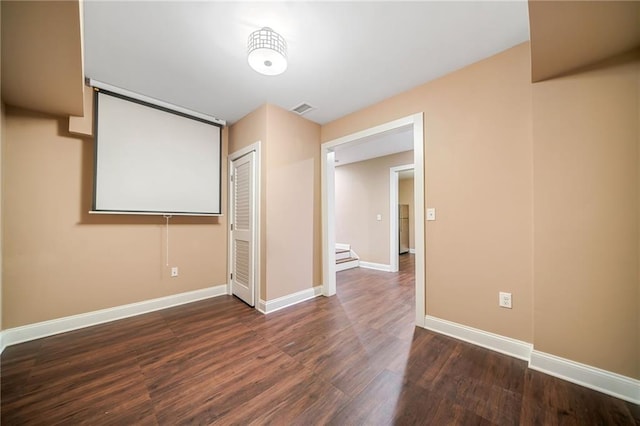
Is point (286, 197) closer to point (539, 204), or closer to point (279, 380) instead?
point (279, 380)

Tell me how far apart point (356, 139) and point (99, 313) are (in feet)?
11.7

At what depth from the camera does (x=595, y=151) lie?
148 centimetres

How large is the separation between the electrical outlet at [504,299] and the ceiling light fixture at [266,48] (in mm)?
2554

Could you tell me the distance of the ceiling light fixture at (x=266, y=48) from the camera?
1601mm

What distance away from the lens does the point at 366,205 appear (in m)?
5.29

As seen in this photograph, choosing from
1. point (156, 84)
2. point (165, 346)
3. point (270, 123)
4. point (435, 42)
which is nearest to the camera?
point (435, 42)

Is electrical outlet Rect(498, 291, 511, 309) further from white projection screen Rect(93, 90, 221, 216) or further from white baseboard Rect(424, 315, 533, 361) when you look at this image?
white projection screen Rect(93, 90, 221, 216)

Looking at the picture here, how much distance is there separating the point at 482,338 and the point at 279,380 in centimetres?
173

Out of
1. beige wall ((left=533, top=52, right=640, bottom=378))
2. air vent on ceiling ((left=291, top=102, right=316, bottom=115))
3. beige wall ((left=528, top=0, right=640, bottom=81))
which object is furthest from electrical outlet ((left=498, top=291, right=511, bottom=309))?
air vent on ceiling ((left=291, top=102, right=316, bottom=115))

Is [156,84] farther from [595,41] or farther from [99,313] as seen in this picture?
[595,41]

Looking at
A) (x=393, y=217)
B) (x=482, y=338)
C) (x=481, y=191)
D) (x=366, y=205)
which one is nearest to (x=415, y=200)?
(x=481, y=191)

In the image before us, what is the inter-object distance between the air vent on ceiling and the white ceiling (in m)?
0.24

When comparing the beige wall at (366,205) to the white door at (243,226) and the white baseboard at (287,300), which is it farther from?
the white door at (243,226)

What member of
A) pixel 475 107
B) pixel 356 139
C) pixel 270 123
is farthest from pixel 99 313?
pixel 475 107
